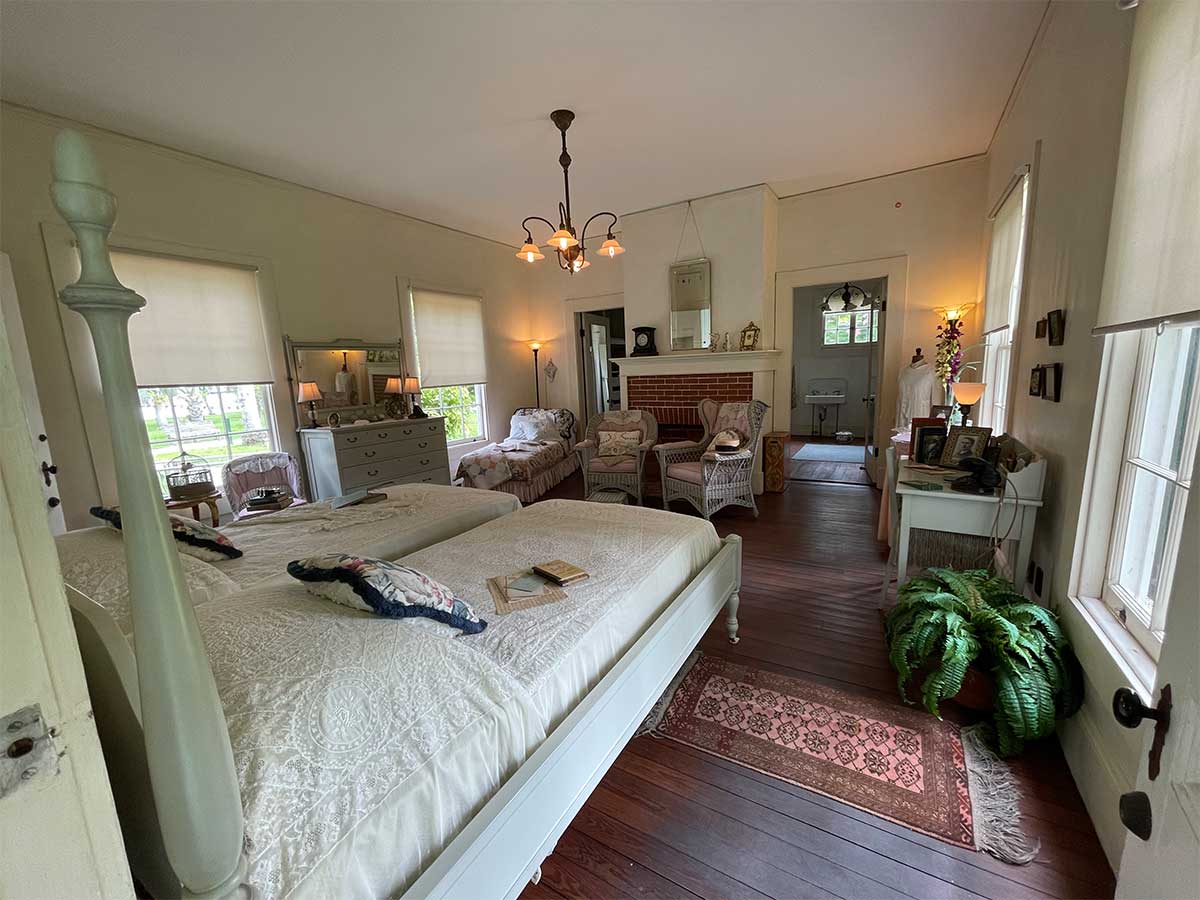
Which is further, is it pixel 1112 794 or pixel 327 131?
pixel 327 131

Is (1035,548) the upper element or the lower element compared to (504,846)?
upper

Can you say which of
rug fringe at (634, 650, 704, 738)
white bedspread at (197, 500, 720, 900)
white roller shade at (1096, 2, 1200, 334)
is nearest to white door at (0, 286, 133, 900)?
white bedspread at (197, 500, 720, 900)

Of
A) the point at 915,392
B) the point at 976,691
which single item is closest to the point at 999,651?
the point at 976,691

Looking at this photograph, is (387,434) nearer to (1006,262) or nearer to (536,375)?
(536,375)

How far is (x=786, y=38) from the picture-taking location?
96.4 inches

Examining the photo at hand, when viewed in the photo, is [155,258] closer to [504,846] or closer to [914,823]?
[504,846]

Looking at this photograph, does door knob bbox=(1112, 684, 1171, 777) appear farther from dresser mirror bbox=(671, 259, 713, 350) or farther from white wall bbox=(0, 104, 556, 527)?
dresser mirror bbox=(671, 259, 713, 350)

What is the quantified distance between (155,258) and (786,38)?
4079 millimetres

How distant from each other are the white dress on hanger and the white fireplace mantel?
3.77 feet

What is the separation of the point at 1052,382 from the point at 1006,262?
1646mm

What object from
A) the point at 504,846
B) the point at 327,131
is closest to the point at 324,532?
the point at 504,846

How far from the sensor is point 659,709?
1.95 meters

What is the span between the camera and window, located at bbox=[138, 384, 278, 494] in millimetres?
3369

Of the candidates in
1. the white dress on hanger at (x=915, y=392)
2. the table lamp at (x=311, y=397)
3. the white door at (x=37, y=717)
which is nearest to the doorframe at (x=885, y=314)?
the white dress on hanger at (x=915, y=392)
